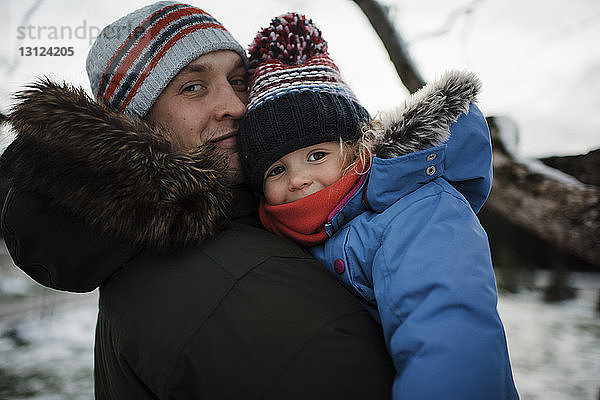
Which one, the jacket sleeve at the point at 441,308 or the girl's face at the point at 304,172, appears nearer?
the jacket sleeve at the point at 441,308

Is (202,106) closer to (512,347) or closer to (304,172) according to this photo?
(304,172)

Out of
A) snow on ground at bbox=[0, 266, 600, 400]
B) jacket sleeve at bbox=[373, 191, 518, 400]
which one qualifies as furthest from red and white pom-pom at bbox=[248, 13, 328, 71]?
snow on ground at bbox=[0, 266, 600, 400]

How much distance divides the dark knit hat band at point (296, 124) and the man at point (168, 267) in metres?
0.25

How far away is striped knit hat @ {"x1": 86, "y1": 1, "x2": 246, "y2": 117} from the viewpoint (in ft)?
4.71

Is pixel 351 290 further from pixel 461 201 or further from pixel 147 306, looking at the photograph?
pixel 147 306

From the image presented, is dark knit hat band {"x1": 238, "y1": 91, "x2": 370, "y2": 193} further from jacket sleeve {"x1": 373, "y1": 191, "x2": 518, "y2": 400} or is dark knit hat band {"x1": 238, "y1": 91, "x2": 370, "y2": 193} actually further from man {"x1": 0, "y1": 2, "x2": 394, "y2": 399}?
jacket sleeve {"x1": 373, "y1": 191, "x2": 518, "y2": 400}

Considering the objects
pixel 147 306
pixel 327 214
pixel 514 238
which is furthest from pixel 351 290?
pixel 514 238

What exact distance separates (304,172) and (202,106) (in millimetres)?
454

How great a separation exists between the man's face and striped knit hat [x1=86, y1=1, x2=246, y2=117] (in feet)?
0.11

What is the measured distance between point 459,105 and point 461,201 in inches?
11.2

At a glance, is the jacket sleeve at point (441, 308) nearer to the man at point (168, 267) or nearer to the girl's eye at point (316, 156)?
the man at point (168, 267)

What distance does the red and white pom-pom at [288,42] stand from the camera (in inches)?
57.9

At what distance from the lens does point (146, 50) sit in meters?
1.45

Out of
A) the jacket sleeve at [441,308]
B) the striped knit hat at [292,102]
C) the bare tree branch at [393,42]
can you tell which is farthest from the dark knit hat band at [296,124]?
the bare tree branch at [393,42]
